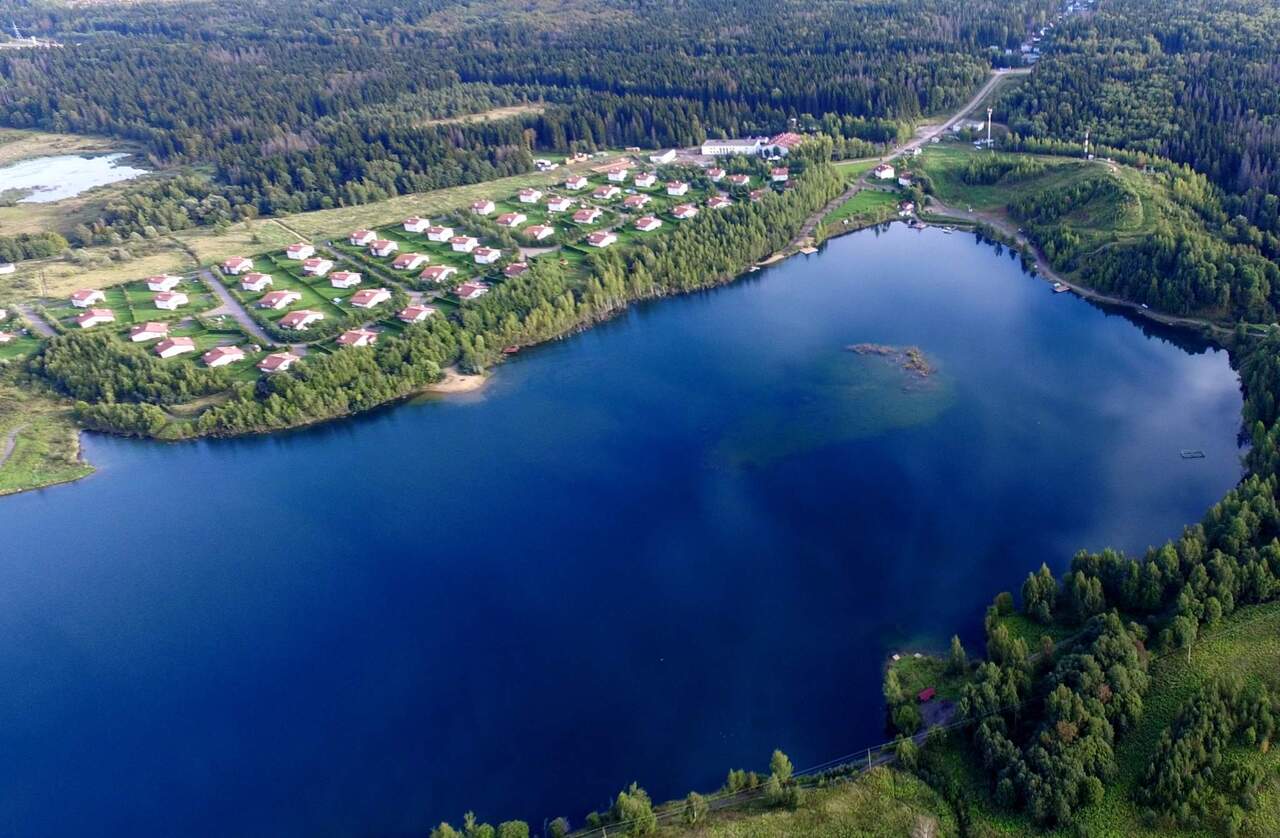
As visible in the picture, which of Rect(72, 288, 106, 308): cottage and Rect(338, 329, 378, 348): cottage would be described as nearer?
Rect(338, 329, 378, 348): cottage

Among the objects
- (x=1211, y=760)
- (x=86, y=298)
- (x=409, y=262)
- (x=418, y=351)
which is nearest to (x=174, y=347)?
(x=86, y=298)

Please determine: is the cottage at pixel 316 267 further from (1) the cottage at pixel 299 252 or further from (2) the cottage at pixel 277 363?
(2) the cottage at pixel 277 363

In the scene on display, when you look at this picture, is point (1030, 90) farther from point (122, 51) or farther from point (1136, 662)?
point (122, 51)

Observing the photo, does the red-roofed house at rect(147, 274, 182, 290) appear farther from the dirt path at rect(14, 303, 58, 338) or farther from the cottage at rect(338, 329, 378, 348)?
the cottage at rect(338, 329, 378, 348)

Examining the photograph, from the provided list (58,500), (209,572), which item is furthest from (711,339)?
(58,500)

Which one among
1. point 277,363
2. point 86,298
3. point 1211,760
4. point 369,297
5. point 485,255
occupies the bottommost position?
point 1211,760

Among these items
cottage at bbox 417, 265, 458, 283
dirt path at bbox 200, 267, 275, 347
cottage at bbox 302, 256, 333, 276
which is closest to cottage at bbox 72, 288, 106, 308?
dirt path at bbox 200, 267, 275, 347

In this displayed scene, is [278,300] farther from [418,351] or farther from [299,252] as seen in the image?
[418,351]
